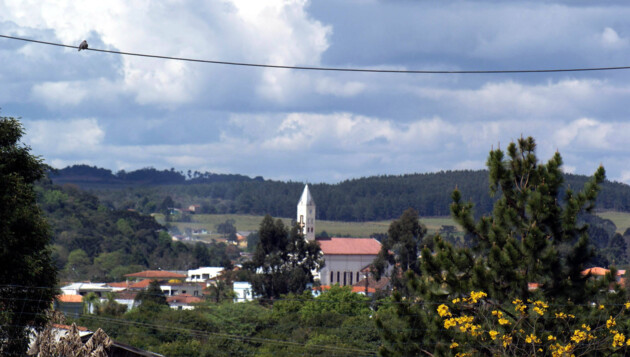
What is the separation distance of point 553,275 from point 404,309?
342cm

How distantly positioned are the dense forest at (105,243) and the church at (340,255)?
22.7 m

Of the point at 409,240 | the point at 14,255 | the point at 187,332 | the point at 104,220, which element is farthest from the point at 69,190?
the point at 14,255

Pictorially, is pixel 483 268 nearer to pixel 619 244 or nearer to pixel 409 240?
pixel 409 240

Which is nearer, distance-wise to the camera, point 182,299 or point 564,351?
point 564,351

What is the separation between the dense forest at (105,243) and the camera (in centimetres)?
13162

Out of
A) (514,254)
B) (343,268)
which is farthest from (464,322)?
(343,268)

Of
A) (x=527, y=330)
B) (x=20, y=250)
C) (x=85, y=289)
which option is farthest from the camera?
(x=85, y=289)

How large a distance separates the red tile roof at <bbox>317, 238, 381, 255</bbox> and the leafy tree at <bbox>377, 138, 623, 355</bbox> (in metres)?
90.3

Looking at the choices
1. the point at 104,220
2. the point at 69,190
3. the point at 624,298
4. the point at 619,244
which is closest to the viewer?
the point at 624,298

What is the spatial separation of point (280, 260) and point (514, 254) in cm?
5694

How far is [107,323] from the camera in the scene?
173 ft

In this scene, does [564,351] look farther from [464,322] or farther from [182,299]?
[182,299]

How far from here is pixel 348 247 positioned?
11406cm

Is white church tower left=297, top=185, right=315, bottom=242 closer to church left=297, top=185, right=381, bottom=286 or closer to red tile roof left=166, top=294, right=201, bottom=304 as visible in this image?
church left=297, top=185, right=381, bottom=286
